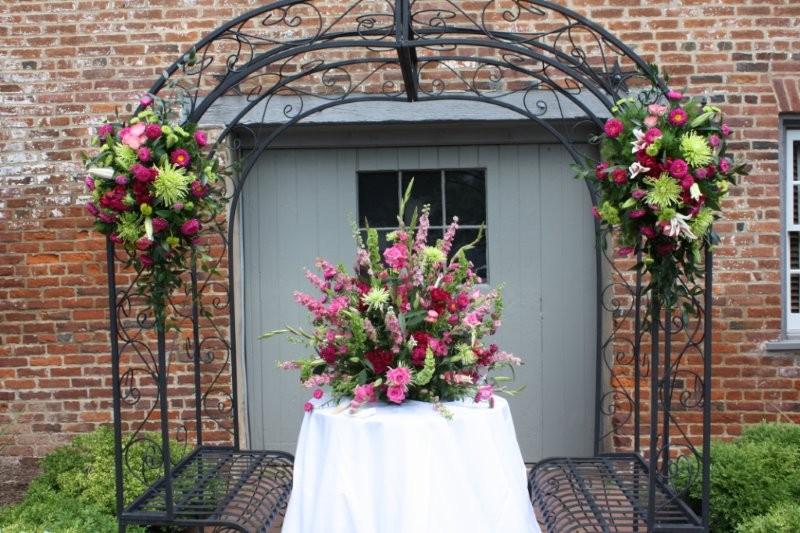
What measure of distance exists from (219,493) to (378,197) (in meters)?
2.32

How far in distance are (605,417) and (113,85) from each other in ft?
12.3

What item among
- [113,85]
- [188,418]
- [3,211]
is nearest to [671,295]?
[188,418]

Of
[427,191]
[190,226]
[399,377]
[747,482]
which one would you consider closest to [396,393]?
[399,377]

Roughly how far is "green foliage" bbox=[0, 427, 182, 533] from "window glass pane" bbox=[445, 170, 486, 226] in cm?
230

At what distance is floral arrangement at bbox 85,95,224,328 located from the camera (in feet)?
10.4

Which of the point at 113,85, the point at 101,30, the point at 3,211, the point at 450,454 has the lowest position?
the point at 450,454

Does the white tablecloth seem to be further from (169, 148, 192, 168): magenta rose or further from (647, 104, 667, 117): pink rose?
(647, 104, 667, 117): pink rose

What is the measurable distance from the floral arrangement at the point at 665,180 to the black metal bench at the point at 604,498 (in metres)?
0.94

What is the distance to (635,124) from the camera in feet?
10.1

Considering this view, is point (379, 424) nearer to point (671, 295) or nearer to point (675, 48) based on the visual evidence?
point (671, 295)

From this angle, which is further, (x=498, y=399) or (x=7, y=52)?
(x=7, y=52)

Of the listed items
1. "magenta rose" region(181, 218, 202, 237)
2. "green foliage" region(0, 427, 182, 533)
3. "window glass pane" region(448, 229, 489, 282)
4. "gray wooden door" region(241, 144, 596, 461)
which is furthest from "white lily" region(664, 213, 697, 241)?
"green foliage" region(0, 427, 182, 533)

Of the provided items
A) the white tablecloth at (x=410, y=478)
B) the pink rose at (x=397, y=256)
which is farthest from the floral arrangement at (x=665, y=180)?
the white tablecloth at (x=410, y=478)

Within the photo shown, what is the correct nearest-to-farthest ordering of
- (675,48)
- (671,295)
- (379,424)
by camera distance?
(379,424)
(671,295)
(675,48)
